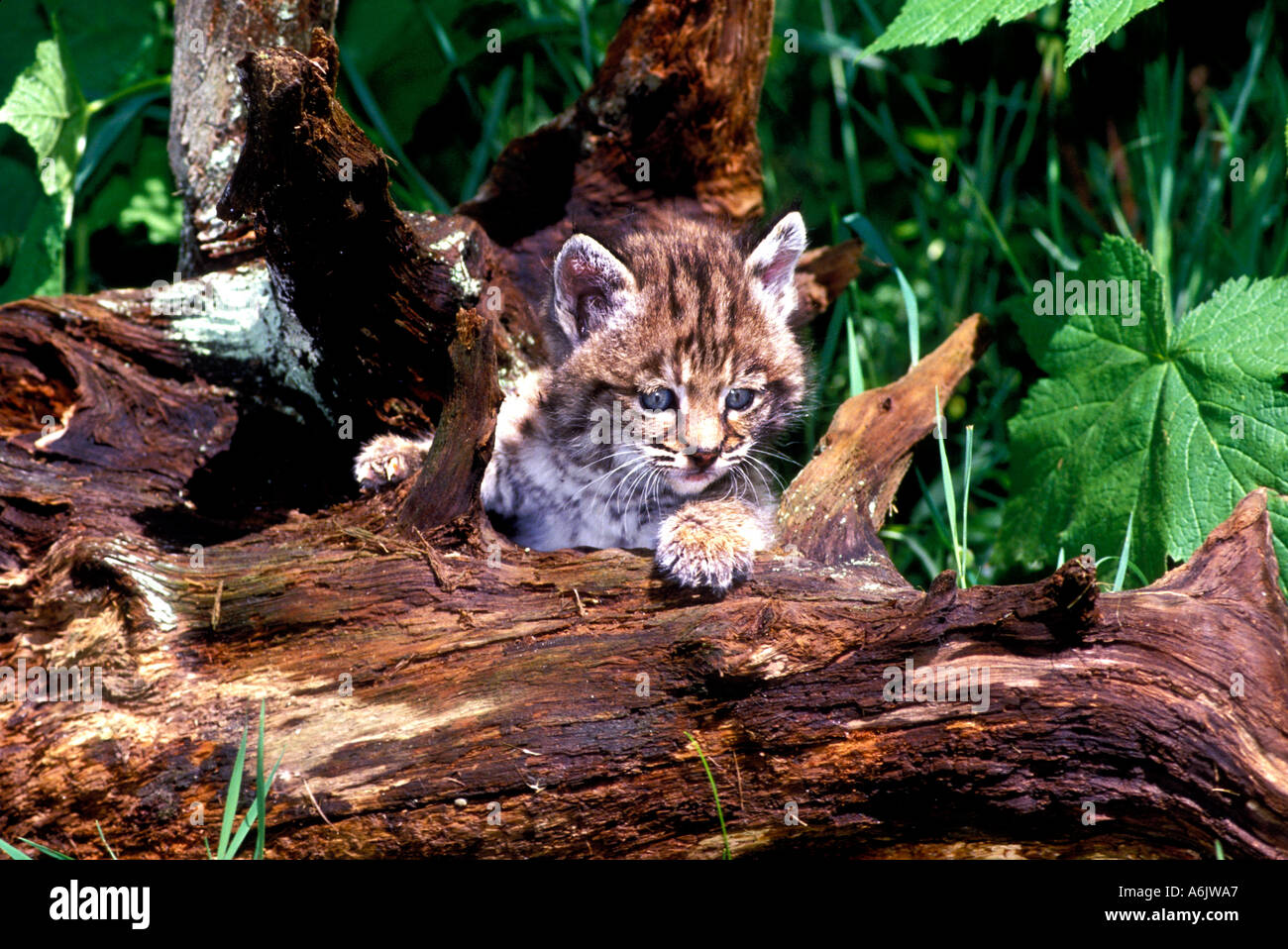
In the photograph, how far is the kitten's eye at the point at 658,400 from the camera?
4246 mm

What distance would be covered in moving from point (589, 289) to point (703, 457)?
0.84m

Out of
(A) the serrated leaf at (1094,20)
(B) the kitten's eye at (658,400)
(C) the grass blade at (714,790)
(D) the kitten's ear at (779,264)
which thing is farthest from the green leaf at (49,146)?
(A) the serrated leaf at (1094,20)

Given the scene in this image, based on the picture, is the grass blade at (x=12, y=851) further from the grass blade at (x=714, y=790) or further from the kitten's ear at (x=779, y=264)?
the kitten's ear at (x=779, y=264)

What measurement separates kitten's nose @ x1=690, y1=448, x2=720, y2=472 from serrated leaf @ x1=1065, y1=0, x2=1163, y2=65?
5.87 ft

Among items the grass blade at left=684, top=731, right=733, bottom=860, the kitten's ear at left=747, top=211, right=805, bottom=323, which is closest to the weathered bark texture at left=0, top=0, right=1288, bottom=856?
the grass blade at left=684, top=731, right=733, bottom=860

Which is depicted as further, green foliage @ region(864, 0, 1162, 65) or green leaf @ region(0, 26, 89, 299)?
green leaf @ region(0, 26, 89, 299)

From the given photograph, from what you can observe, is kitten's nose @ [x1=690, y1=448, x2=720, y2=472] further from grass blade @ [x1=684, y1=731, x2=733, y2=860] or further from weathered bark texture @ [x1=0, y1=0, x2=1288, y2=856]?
grass blade @ [x1=684, y1=731, x2=733, y2=860]

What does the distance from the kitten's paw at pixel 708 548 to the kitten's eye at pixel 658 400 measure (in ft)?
1.55

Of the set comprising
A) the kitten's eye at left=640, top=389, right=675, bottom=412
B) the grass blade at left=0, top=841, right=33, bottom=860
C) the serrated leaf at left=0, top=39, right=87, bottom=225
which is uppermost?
the serrated leaf at left=0, top=39, right=87, bottom=225

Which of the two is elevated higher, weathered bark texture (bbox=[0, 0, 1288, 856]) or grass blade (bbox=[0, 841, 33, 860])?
weathered bark texture (bbox=[0, 0, 1288, 856])

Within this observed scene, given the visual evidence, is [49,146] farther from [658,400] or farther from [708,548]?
[708,548]

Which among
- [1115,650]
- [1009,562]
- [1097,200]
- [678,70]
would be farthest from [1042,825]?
[1097,200]

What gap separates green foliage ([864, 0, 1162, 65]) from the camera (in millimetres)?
3928

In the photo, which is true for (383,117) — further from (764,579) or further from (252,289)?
(764,579)
